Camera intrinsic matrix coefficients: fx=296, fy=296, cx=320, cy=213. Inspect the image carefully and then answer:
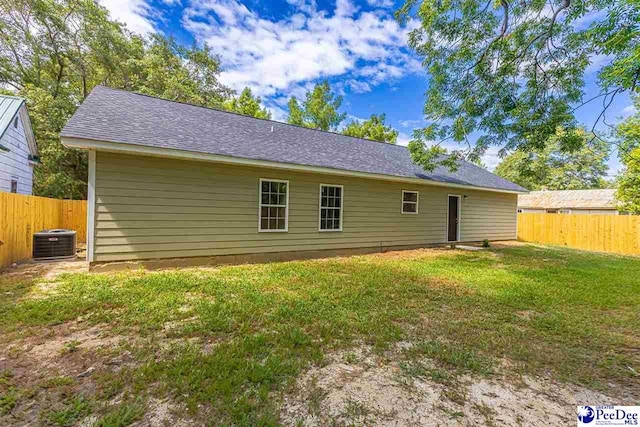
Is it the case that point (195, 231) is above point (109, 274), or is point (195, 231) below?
above

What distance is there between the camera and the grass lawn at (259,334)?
2193mm

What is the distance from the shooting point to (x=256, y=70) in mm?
18859

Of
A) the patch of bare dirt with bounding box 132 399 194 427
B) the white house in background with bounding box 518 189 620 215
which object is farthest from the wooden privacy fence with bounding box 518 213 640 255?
the patch of bare dirt with bounding box 132 399 194 427

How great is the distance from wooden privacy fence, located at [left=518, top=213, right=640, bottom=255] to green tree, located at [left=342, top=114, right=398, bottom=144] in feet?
42.3

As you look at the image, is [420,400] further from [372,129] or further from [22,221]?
[372,129]

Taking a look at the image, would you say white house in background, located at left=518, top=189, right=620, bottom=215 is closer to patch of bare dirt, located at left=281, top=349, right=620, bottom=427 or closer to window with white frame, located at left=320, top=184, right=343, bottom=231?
window with white frame, located at left=320, top=184, right=343, bottom=231

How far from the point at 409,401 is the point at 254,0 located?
13.4 metres

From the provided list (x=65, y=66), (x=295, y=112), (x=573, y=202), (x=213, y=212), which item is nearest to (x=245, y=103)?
(x=295, y=112)

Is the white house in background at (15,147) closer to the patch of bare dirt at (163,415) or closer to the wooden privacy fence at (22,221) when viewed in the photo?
the wooden privacy fence at (22,221)

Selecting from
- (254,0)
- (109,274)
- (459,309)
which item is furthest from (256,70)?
(459,309)

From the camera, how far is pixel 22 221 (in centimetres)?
666

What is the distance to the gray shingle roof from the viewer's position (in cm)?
604

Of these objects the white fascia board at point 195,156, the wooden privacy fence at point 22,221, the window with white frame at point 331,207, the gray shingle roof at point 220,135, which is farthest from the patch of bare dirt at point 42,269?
the window with white frame at point 331,207

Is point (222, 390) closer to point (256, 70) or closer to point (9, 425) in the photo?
point (9, 425)
